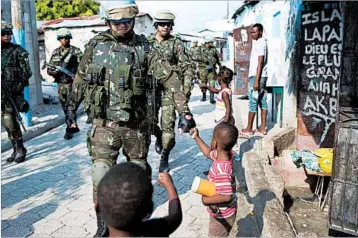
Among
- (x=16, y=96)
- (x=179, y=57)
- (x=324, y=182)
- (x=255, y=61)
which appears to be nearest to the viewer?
(x=324, y=182)

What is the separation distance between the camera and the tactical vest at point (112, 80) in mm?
3023

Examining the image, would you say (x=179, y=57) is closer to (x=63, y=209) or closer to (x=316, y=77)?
(x=316, y=77)

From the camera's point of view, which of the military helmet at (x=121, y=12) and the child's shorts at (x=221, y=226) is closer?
the child's shorts at (x=221, y=226)

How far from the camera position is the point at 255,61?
18.8 ft

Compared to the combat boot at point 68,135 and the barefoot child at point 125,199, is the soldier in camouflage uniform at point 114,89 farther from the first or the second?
the combat boot at point 68,135

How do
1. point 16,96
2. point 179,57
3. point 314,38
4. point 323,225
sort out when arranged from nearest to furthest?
point 323,225, point 314,38, point 179,57, point 16,96

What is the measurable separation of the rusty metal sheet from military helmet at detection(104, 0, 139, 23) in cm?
758

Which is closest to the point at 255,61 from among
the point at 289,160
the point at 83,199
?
the point at 289,160

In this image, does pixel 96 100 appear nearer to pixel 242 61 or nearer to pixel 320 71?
pixel 320 71

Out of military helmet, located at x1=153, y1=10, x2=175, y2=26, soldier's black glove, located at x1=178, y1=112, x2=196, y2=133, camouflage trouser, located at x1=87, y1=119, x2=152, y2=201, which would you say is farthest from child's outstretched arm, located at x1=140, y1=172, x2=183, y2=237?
military helmet, located at x1=153, y1=10, x2=175, y2=26

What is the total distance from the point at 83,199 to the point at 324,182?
8.24ft

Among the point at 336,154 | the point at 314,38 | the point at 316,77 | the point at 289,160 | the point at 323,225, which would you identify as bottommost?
the point at 323,225

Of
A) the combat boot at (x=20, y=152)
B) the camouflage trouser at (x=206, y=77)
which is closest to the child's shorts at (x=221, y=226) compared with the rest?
the combat boot at (x=20, y=152)

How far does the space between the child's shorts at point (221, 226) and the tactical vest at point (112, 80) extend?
1.03m
